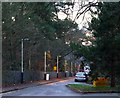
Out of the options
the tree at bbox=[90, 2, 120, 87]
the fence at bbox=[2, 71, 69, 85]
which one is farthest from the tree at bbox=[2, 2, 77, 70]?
the tree at bbox=[90, 2, 120, 87]

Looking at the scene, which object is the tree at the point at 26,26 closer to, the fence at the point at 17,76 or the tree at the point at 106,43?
the fence at the point at 17,76

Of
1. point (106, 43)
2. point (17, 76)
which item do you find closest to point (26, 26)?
point (17, 76)

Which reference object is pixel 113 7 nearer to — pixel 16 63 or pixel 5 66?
pixel 5 66

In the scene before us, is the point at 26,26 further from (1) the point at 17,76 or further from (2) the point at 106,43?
(2) the point at 106,43

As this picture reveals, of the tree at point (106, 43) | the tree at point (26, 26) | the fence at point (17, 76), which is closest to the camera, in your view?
the tree at point (26, 26)

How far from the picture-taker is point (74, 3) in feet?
63.7

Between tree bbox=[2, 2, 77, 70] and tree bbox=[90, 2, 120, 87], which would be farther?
tree bbox=[90, 2, 120, 87]

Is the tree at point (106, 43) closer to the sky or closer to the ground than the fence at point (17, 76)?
closer to the sky

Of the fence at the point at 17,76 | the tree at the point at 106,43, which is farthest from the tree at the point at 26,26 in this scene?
the tree at the point at 106,43

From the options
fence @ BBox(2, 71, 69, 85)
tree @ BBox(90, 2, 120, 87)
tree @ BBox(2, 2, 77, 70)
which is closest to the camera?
tree @ BBox(2, 2, 77, 70)

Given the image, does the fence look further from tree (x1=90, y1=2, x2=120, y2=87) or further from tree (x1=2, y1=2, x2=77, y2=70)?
tree (x1=90, y1=2, x2=120, y2=87)

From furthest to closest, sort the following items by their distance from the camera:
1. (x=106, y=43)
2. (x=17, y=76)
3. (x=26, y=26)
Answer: (x=17, y=76), (x=26, y=26), (x=106, y=43)

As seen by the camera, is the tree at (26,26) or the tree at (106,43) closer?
the tree at (26,26)

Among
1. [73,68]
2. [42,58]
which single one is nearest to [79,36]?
[42,58]
